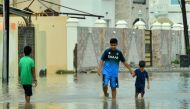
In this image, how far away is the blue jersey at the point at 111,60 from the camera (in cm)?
1908

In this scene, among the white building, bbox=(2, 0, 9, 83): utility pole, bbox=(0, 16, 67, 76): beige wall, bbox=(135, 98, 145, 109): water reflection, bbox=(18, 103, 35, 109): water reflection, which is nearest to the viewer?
bbox=(135, 98, 145, 109): water reflection

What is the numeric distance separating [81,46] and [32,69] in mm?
20426

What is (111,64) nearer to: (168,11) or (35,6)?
(35,6)

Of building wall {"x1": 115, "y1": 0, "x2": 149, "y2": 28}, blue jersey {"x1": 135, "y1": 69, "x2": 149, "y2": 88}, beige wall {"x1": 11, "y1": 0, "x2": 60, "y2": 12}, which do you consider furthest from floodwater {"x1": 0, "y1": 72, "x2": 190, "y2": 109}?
building wall {"x1": 115, "y1": 0, "x2": 149, "y2": 28}

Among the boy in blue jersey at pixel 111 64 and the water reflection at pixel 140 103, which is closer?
the water reflection at pixel 140 103

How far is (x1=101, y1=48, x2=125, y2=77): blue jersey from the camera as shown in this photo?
19078 mm

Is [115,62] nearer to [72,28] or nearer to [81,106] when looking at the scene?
[81,106]

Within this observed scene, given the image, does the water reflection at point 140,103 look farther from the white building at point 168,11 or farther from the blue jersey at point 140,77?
the white building at point 168,11

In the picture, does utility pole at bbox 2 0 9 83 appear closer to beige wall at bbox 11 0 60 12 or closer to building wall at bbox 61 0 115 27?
building wall at bbox 61 0 115 27

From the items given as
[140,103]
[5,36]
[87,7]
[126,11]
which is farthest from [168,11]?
[140,103]

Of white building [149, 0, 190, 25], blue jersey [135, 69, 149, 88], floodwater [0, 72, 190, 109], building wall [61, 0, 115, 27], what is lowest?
floodwater [0, 72, 190, 109]

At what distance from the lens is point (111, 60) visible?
19.1 meters

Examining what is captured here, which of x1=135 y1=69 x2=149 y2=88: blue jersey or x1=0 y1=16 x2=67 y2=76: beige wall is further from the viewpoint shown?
x1=0 y1=16 x2=67 y2=76: beige wall

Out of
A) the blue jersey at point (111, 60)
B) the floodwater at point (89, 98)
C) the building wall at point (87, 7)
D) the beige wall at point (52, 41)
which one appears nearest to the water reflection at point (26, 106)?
the floodwater at point (89, 98)
